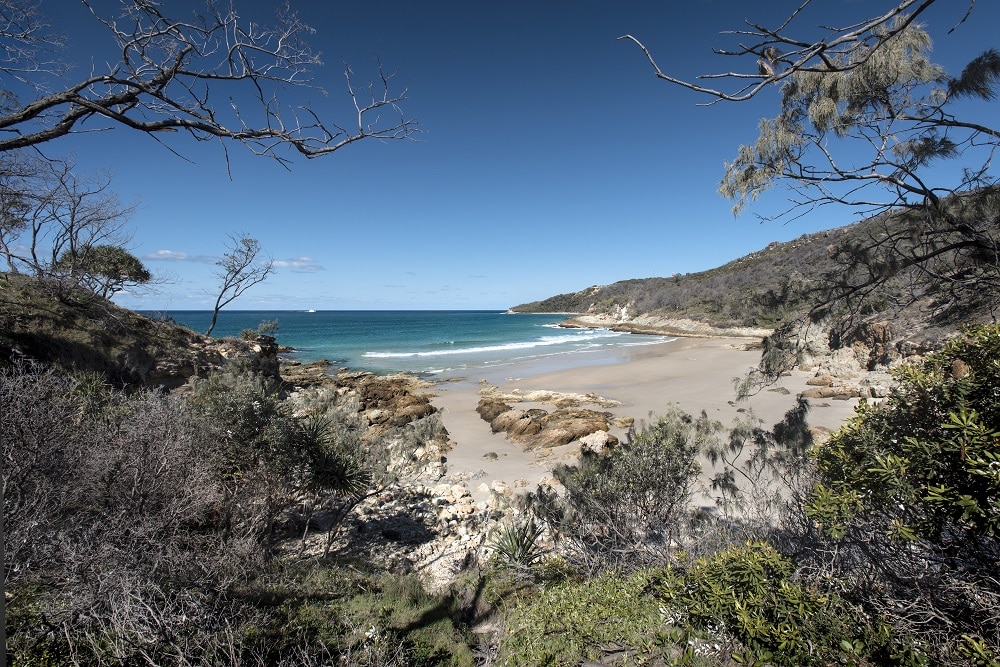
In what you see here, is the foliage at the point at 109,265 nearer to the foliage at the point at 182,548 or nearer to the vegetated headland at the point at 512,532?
the vegetated headland at the point at 512,532

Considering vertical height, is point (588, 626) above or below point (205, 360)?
below

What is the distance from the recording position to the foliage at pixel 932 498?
2523mm

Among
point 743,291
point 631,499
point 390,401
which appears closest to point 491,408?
point 390,401

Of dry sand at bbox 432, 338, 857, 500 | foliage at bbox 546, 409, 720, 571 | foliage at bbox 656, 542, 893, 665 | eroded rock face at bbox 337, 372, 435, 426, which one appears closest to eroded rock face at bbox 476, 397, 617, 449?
dry sand at bbox 432, 338, 857, 500

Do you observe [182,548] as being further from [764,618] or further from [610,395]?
[610,395]

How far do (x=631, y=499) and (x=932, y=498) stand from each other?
3.83 metres

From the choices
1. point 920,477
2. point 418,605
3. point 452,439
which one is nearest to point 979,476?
point 920,477

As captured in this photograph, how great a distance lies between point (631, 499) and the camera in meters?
6.10

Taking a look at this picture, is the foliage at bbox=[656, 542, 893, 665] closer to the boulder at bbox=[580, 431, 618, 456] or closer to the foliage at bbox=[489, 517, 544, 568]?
the foliage at bbox=[489, 517, 544, 568]

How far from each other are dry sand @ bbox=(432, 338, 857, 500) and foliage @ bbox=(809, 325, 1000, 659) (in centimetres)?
583

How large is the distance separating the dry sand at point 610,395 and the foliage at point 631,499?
3.14 m

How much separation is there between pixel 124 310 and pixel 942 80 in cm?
2153

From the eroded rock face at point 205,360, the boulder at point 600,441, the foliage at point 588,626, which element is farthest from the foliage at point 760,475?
the eroded rock face at point 205,360

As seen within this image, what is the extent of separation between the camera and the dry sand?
433 inches
